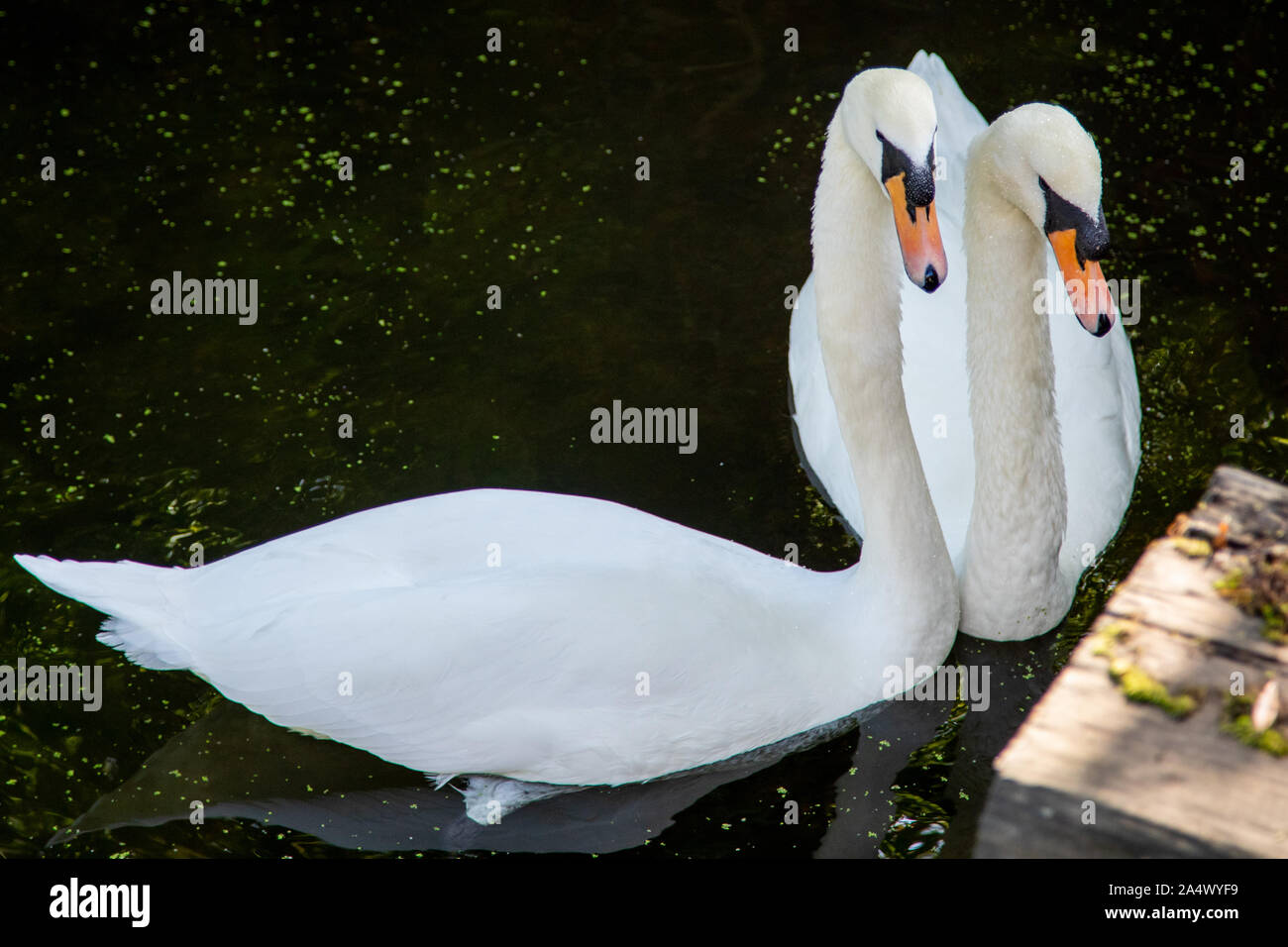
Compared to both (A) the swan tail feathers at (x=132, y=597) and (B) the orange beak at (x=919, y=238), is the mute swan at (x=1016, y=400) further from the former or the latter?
(A) the swan tail feathers at (x=132, y=597)

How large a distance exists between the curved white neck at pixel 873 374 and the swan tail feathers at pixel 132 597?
5.50 feet

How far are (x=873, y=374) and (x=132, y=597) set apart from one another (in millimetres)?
1855

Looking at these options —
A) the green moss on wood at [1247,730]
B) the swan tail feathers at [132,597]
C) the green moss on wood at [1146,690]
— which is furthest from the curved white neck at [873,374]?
the swan tail feathers at [132,597]

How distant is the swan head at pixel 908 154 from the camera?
10.5 feet

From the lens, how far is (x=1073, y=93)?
237 inches

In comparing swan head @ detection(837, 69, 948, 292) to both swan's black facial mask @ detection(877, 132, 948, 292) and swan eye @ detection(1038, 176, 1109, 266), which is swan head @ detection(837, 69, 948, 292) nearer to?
swan's black facial mask @ detection(877, 132, 948, 292)

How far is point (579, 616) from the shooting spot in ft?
11.5

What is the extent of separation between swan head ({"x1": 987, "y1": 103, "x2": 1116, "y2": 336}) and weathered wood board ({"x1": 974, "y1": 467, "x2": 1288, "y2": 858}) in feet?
3.01

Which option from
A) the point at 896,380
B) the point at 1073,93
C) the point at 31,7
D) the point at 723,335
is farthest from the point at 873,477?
the point at 31,7

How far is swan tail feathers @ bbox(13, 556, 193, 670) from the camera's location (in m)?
3.76

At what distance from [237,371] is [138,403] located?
0.32 meters

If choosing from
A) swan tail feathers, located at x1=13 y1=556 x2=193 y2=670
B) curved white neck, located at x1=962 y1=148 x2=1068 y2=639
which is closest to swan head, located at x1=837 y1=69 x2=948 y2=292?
curved white neck, located at x1=962 y1=148 x2=1068 y2=639

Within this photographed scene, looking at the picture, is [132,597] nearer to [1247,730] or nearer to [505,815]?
[505,815]

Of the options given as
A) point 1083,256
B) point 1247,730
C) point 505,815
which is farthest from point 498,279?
point 1247,730
